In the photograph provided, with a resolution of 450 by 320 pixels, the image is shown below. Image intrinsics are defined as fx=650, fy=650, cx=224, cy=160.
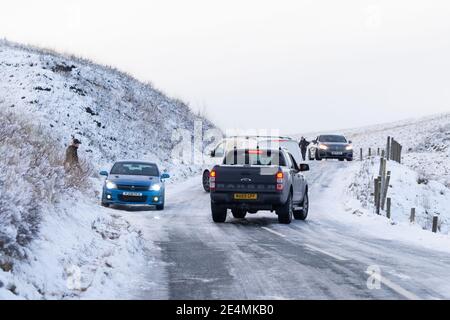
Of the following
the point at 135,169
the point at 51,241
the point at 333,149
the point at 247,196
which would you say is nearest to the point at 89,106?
the point at 333,149

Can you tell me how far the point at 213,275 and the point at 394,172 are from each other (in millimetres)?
26226

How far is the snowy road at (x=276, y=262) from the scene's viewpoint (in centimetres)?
770

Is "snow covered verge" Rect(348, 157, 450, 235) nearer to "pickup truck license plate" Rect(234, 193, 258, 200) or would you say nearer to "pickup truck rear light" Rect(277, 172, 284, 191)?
"pickup truck rear light" Rect(277, 172, 284, 191)

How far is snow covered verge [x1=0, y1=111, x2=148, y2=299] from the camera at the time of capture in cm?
694

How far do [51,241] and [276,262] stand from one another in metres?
3.50

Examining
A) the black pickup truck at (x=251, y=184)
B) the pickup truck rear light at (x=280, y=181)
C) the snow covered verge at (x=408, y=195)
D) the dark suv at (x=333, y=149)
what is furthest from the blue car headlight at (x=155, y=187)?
the dark suv at (x=333, y=149)

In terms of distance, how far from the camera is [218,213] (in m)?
17.2

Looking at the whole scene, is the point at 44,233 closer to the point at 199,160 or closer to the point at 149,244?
the point at 149,244

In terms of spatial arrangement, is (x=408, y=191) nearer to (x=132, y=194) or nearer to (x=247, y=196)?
(x=132, y=194)

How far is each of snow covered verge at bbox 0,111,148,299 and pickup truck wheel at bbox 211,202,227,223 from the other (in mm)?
4771

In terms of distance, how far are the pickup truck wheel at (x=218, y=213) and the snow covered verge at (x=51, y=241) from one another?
188 inches

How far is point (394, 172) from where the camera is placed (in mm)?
33500

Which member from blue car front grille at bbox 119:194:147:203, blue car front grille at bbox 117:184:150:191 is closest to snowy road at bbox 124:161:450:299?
blue car front grille at bbox 119:194:147:203

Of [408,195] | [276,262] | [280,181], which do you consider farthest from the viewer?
[408,195]
